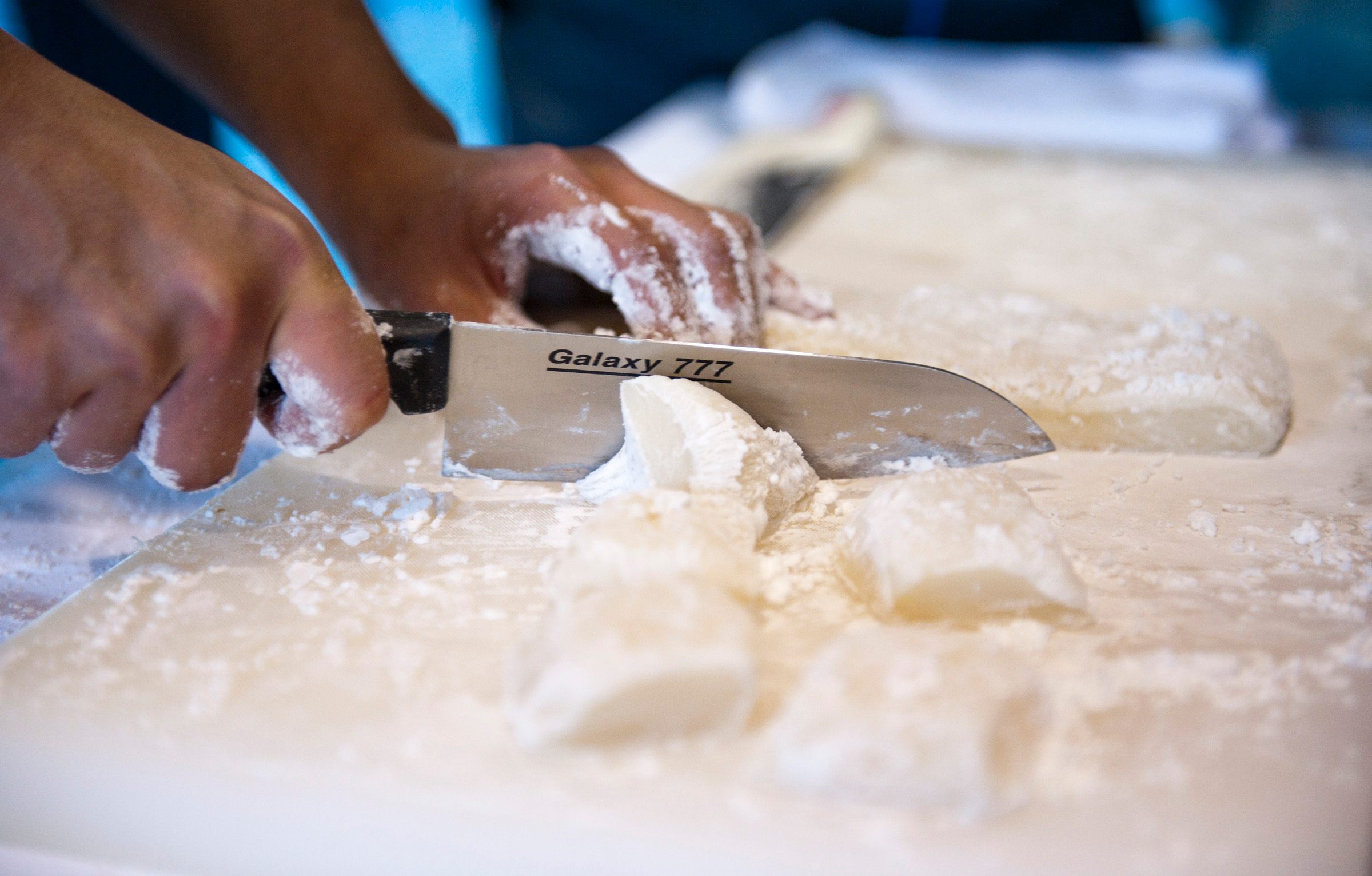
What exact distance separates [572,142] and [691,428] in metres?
2.69

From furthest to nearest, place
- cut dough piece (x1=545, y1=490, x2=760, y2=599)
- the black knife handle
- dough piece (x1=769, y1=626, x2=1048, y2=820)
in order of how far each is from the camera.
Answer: the black knife handle
cut dough piece (x1=545, y1=490, x2=760, y2=599)
dough piece (x1=769, y1=626, x2=1048, y2=820)

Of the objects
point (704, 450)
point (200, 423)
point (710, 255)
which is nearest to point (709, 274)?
point (710, 255)

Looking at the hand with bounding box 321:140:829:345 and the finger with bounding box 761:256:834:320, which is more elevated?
the hand with bounding box 321:140:829:345

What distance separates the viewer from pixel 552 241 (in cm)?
124

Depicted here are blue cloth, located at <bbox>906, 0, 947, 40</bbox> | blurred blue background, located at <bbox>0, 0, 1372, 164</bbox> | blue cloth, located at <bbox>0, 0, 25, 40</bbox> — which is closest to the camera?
blue cloth, located at <bbox>0, 0, 25, 40</bbox>

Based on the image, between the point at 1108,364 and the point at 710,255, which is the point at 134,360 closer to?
the point at 710,255

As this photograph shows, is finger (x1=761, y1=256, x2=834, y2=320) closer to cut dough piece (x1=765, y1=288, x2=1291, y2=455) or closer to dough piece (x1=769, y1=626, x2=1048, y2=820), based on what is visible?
cut dough piece (x1=765, y1=288, x2=1291, y2=455)

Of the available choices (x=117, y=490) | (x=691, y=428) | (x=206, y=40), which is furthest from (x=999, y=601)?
(x=206, y=40)

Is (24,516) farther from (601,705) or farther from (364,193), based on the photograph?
(601,705)

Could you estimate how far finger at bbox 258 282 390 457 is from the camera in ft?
2.98

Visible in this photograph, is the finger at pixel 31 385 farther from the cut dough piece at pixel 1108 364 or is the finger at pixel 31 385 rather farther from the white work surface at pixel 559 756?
the cut dough piece at pixel 1108 364

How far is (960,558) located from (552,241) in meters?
0.69

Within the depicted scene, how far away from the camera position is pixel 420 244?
134 cm

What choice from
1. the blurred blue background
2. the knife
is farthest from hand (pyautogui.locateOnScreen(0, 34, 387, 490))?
the blurred blue background
